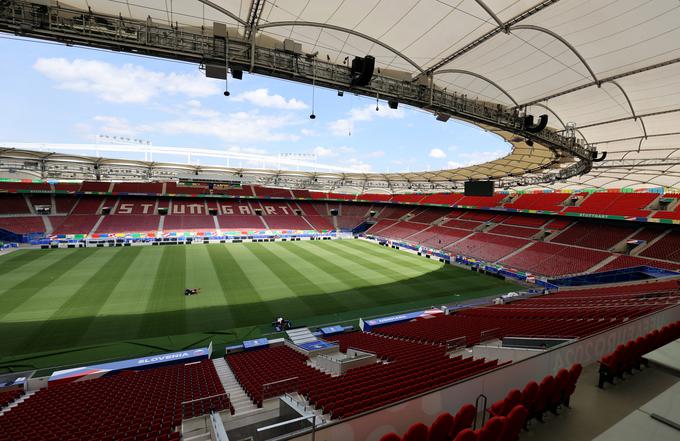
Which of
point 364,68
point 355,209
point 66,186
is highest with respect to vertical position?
point 364,68

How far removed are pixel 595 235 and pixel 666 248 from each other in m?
5.90

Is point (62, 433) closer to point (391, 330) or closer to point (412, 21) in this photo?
point (391, 330)

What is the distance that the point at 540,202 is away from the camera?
3731 centimetres

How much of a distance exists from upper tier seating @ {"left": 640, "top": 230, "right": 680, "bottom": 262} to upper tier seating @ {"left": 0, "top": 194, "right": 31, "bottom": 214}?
64.3m

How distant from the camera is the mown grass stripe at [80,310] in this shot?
13.8 m

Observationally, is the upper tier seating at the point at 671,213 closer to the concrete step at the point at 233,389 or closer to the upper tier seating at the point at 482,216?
the upper tier seating at the point at 482,216

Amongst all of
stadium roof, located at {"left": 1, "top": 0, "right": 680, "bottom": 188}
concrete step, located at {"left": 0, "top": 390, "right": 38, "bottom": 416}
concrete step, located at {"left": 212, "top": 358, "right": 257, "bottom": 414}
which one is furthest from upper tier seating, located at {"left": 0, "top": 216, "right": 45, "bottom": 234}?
stadium roof, located at {"left": 1, "top": 0, "right": 680, "bottom": 188}

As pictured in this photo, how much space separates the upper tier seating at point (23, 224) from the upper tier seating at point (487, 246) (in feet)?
158

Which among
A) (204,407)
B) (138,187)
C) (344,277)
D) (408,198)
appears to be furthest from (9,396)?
(408,198)

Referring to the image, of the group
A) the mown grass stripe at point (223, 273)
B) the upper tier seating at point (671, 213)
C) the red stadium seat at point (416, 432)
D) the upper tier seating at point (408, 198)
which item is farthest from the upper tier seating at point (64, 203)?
the upper tier seating at point (671, 213)

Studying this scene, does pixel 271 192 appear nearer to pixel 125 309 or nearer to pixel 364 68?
pixel 125 309

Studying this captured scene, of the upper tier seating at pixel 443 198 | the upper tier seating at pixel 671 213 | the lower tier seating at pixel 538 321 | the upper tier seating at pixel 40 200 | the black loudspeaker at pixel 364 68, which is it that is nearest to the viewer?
the lower tier seating at pixel 538 321

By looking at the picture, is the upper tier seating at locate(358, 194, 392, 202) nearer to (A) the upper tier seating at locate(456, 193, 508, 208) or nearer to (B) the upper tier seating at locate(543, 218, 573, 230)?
(A) the upper tier seating at locate(456, 193, 508, 208)

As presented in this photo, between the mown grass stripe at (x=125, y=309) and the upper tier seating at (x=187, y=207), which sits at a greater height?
the upper tier seating at (x=187, y=207)
